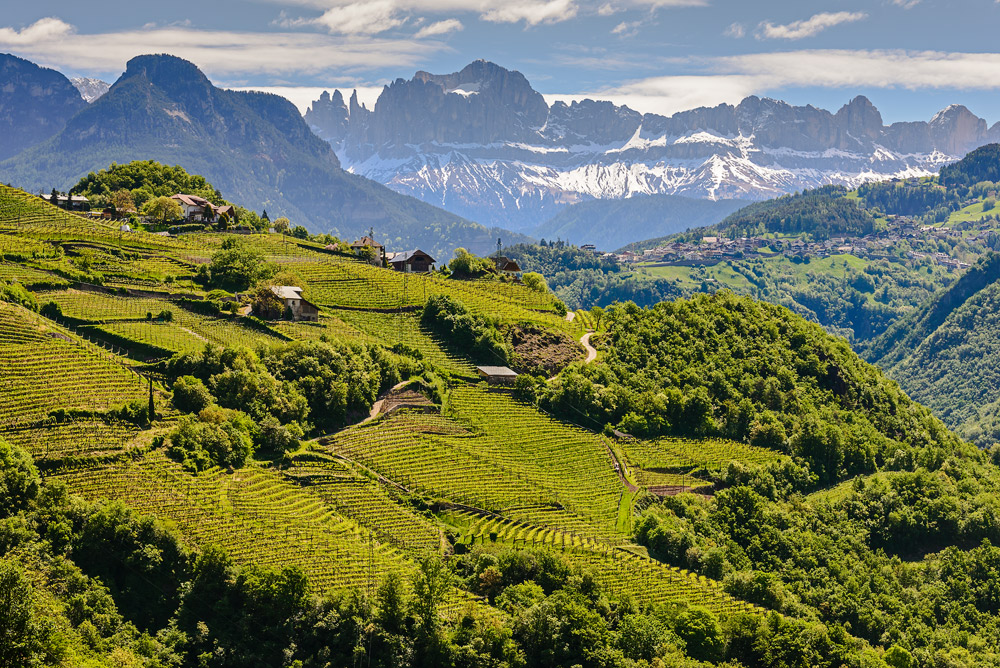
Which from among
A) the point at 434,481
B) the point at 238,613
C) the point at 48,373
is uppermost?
the point at 48,373

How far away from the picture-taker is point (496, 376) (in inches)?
4013

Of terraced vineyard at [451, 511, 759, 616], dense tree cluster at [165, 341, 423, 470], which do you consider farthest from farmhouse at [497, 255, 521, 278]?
terraced vineyard at [451, 511, 759, 616]

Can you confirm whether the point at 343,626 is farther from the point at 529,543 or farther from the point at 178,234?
the point at 178,234

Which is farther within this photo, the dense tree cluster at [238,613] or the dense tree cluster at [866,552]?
the dense tree cluster at [866,552]

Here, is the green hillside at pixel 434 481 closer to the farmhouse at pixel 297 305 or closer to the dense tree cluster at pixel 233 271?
the dense tree cluster at pixel 233 271

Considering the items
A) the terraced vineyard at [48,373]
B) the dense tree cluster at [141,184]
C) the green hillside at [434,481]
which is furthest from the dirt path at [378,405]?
the dense tree cluster at [141,184]

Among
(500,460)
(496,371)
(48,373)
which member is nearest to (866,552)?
(500,460)

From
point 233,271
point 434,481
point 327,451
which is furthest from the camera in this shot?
point 233,271

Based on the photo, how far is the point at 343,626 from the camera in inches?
2320

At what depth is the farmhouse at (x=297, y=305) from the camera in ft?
333

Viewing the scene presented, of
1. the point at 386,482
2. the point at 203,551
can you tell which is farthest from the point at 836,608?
the point at 203,551

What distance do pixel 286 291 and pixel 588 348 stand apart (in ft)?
121

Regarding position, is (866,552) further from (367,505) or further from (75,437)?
(75,437)

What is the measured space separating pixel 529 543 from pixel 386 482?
40.4 feet
